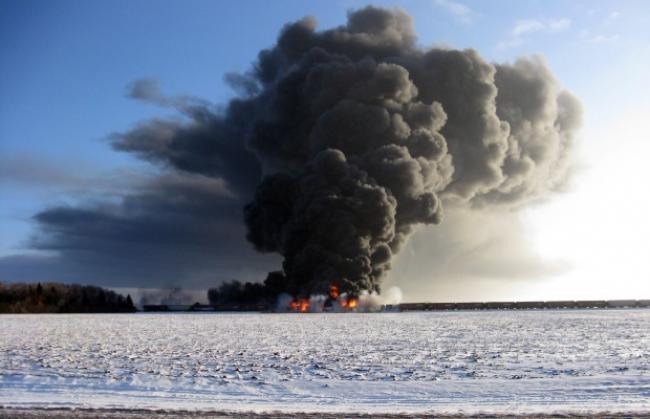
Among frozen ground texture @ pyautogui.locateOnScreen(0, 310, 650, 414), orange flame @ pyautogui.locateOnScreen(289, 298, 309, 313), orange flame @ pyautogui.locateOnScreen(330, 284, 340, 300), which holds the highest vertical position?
orange flame @ pyautogui.locateOnScreen(330, 284, 340, 300)

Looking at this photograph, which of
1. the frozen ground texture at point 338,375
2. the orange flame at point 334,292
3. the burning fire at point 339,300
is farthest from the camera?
the burning fire at point 339,300

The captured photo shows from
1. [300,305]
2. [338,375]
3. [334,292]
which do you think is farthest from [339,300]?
[338,375]

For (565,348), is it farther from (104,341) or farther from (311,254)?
(311,254)

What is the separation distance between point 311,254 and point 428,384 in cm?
6004

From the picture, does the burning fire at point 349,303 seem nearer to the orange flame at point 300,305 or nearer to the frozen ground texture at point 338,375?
the orange flame at point 300,305

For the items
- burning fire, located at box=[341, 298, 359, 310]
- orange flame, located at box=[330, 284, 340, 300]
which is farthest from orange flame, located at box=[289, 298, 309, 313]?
burning fire, located at box=[341, 298, 359, 310]

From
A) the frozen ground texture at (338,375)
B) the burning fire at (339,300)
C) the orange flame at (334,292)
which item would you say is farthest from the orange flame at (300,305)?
the frozen ground texture at (338,375)

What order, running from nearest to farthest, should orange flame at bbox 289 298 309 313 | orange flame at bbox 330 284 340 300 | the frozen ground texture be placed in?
the frozen ground texture
orange flame at bbox 330 284 340 300
orange flame at bbox 289 298 309 313

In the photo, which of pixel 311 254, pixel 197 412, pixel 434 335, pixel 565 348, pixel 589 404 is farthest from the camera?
pixel 311 254

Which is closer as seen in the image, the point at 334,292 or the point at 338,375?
the point at 338,375

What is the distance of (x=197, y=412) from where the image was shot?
1187 centimetres

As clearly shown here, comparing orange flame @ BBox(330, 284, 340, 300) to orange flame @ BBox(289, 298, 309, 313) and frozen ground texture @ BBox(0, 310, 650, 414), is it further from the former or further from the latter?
frozen ground texture @ BBox(0, 310, 650, 414)

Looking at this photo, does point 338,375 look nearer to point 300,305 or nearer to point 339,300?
point 339,300

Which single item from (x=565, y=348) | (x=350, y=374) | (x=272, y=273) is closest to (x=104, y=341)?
(x=350, y=374)
